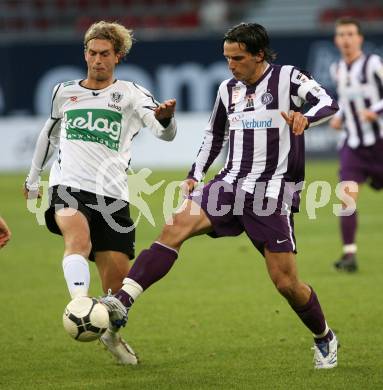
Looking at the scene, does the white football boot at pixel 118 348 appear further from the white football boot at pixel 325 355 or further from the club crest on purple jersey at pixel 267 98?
the club crest on purple jersey at pixel 267 98

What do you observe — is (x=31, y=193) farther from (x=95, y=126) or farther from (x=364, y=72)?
(x=364, y=72)

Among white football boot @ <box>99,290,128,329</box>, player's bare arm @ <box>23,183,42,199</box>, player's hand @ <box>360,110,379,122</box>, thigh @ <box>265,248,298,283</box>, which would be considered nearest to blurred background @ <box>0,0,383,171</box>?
player's hand @ <box>360,110,379,122</box>

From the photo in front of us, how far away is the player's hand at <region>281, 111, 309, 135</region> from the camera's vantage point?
18.3ft

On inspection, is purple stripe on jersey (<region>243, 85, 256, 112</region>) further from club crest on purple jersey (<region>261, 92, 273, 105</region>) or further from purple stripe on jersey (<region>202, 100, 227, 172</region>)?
purple stripe on jersey (<region>202, 100, 227, 172</region>)

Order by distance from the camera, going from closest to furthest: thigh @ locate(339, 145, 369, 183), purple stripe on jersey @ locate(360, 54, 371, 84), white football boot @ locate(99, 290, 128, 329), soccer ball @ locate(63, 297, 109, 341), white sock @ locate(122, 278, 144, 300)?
soccer ball @ locate(63, 297, 109, 341), white football boot @ locate(99, 290, 128, 329), white sock @ locate(122, 278, 144, 300), thigh @ locate(339, 145, 369, 183), purple stripe on jersey @ locate(360, 54, 371, 84)

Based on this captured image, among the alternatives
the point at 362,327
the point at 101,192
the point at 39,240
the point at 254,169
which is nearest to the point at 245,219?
the point at 254,169

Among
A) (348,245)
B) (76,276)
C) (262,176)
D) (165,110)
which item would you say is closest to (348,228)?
(348,245)

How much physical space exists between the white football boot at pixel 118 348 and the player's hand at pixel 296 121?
66.4 inches

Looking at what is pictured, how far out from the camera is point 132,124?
253 inches

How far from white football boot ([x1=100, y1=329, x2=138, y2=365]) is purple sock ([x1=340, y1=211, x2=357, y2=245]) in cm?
435

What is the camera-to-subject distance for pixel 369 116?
33.9 ft

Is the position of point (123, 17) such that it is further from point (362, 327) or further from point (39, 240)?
point (362, 327)

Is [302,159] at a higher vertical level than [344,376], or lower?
higher

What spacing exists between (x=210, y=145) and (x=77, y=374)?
1.61m
